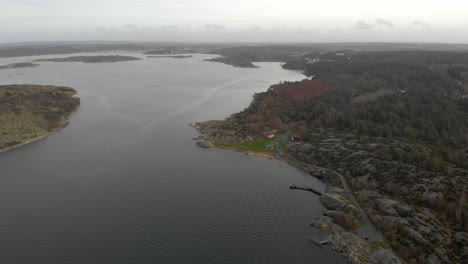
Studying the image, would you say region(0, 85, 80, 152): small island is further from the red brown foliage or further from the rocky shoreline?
the red brown foliage

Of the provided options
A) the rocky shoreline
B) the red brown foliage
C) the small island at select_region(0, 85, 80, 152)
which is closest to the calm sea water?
the rocky shoreline

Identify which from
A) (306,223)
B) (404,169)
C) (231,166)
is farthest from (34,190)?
(404,169)

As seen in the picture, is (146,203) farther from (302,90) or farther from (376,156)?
(302,90)

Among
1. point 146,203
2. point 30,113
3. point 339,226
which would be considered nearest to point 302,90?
point 339,226

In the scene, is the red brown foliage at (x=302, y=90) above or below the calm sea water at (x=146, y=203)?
above

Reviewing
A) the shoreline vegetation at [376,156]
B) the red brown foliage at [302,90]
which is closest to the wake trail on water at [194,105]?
the shoreline vegetation at [376,156]

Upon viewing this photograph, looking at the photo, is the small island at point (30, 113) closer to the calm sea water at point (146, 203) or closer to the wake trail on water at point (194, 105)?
the calm sea water at point (146, 203)
